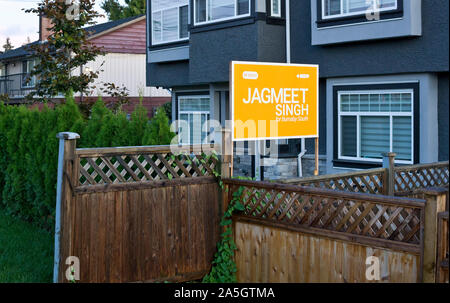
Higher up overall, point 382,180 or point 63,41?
point 63,41

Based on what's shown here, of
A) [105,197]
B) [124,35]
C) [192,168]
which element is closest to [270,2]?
[192,168]

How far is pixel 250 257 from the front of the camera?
797 cm

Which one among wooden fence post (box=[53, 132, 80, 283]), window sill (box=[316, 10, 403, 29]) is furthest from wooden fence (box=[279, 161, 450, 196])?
window sill (box=[316, 10, 403, 29])

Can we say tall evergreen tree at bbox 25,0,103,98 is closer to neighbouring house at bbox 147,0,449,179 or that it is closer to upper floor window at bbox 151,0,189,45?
upper floor window at bbox 151,0,189,45

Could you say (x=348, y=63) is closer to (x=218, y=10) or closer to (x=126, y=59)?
(x=218, y=10)

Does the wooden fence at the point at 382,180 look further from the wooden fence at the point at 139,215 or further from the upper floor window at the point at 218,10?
the upper floor window at the point at 218,10

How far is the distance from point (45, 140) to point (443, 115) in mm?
8024

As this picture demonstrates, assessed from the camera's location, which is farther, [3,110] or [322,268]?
[3,110]

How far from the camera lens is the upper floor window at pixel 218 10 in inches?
635

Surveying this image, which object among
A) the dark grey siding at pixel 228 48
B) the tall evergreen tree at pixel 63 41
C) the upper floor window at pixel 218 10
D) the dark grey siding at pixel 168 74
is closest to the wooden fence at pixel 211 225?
the dark grey siding at pixel 228 48

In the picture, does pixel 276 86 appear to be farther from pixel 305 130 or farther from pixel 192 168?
pixel 192 168

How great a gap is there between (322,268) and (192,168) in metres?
2.36

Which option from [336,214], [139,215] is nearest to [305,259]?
[336,214]

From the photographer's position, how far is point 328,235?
22.6ft
